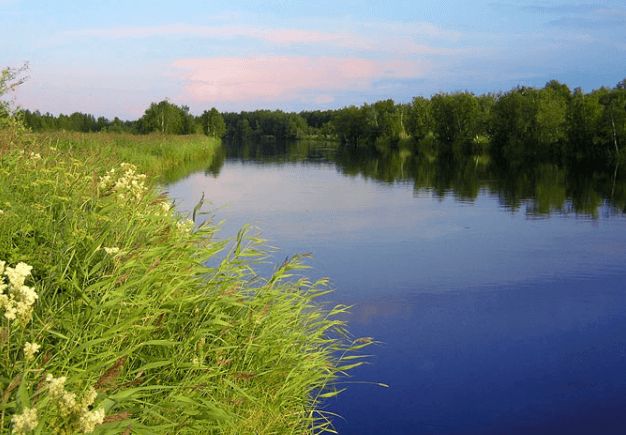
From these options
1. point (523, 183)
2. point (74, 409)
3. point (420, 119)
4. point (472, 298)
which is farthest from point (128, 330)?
point (420, 119)

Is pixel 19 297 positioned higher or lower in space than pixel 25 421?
higher

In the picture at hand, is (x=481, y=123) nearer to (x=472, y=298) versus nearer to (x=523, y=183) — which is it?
(x=523, y=183)

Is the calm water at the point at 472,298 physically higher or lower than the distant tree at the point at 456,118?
lower

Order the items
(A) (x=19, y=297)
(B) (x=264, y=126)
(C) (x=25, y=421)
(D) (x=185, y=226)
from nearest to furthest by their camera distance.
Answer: (C) (x=25, y=421), (A) (x=19, y=297), (D) (x=185, y=226), (B) (x=264, y=126)

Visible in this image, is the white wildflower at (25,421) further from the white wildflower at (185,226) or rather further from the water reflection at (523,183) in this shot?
the water reflection at (523,183)

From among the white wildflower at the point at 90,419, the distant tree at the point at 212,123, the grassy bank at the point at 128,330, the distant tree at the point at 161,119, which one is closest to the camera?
the white wildflower at the point at 90,419

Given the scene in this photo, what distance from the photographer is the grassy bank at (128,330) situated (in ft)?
12.8

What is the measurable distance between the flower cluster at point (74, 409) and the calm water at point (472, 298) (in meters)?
4.87

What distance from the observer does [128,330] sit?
4887 millimetres

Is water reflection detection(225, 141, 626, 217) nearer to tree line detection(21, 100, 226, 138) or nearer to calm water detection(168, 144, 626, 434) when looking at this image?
calm water detection(168, 144, 626, 434)

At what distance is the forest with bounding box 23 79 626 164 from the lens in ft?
175

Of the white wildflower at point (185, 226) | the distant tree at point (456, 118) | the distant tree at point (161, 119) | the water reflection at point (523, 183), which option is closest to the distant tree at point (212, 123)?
the distant tree at point (161, 119)

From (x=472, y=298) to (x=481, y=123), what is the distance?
209 ft

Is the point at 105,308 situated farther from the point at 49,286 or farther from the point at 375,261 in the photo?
the point at 375,261
